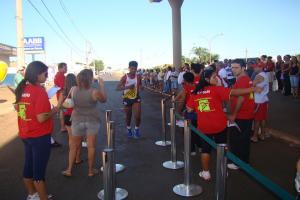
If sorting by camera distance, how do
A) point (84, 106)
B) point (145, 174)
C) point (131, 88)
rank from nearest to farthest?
point (84, 106)
point (145, 174)
point (131, 88)

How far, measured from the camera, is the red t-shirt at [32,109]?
169 inches

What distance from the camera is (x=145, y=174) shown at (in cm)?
623

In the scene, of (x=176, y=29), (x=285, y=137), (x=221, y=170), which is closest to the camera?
(x=221, y=170)

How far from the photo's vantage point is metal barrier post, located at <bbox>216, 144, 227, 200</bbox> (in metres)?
3.60

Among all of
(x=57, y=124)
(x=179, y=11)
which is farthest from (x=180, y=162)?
(x=179, y=11)

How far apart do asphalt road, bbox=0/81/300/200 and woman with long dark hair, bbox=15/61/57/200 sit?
992 millimetres

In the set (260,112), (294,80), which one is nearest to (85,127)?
(260,112)

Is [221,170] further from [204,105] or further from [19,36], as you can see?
[19,36]

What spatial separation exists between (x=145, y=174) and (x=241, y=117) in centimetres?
205

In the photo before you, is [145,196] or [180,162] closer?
[145,196]

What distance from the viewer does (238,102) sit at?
590 cm

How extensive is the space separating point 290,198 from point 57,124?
1042 centimetres

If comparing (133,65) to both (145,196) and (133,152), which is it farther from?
(145,196)

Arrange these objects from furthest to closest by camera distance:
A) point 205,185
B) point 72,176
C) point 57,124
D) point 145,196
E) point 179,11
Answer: point 179,11
point 57,124
point 72,176
point 205,185
point 145,196
